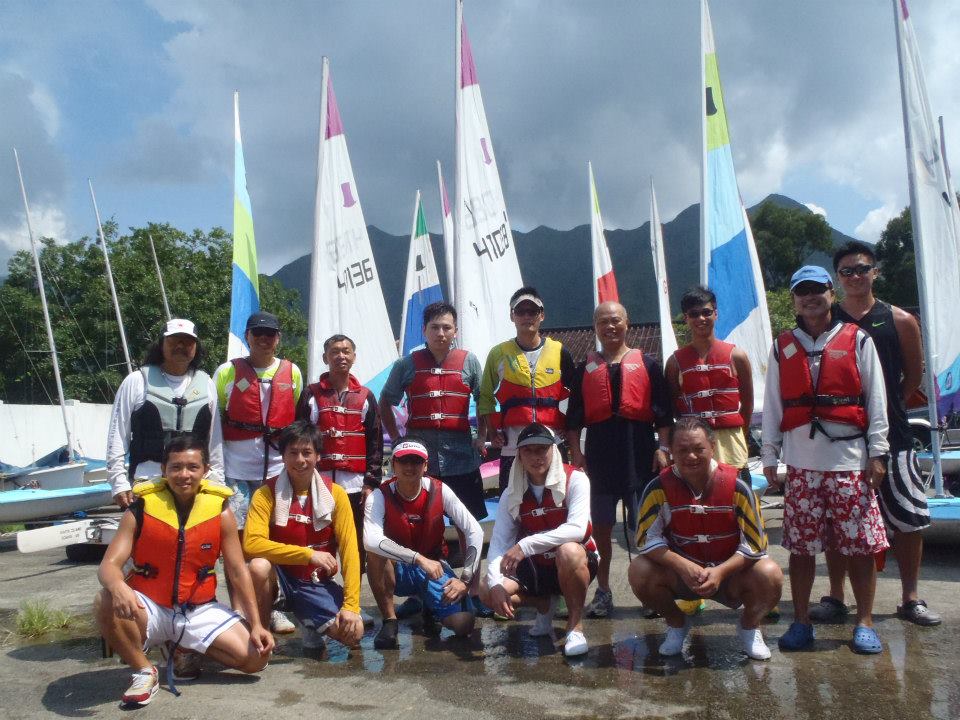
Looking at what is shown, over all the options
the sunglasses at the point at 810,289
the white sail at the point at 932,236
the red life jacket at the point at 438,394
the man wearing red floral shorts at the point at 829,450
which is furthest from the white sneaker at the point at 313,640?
the white sail at the point at 932,236

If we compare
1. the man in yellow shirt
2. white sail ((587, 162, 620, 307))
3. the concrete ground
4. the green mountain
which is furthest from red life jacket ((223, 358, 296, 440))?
the green mountain

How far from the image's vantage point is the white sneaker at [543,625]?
352cm

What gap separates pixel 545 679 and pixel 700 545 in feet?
2.84

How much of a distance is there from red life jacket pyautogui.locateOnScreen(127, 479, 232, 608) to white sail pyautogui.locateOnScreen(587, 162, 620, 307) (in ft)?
35.9

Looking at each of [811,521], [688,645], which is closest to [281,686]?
[688,645]

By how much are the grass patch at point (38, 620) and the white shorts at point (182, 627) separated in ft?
4.35

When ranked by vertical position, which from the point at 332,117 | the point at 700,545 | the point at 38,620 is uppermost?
the point at 332,117

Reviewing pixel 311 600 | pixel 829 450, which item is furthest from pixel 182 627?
pixel 829 450

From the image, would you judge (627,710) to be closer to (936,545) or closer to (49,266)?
(936,545)

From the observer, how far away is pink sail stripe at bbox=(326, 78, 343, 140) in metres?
9.30

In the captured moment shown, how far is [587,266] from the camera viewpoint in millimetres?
62875

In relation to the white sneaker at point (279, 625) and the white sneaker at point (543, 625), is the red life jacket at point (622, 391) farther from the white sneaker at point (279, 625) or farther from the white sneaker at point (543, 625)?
the white sneaker at point (279, 625)

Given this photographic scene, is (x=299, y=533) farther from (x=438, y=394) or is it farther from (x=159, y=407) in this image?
(x=438, y=394)

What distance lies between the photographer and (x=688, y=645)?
130 inches
